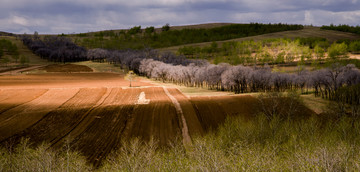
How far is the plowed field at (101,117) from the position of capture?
37.5 meters

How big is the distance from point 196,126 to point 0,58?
155858 mm

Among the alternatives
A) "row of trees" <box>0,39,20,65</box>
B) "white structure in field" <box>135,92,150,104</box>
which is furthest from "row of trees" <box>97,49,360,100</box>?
"row of trees" <box>0,39,20,65</box>

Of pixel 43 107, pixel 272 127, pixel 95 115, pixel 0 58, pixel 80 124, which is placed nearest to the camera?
pixel 272 127

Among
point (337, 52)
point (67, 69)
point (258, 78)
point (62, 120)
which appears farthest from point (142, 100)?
point (337, 52)

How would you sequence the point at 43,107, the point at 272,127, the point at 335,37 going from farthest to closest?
1. the point at 335,37
2. the point at 43,107
3. the point at 272,127

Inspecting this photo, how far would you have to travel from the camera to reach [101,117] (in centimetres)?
4712

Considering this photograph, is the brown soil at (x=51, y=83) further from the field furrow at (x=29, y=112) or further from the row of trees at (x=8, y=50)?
the row of trees at (x=8, y=50)

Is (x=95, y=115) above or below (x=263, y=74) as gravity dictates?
below

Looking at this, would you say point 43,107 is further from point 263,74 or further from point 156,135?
point 263,74

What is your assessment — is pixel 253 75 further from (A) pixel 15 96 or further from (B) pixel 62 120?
(A) pixel 15 96

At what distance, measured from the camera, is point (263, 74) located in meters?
81.9

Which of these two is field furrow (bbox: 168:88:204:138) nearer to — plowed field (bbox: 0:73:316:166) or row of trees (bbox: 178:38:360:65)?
plowed field (bbox: 0:73:316:166)

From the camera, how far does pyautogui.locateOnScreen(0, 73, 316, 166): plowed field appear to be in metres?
37.5

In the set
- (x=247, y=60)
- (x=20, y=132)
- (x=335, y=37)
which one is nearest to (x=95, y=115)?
(x=20, y=132)
